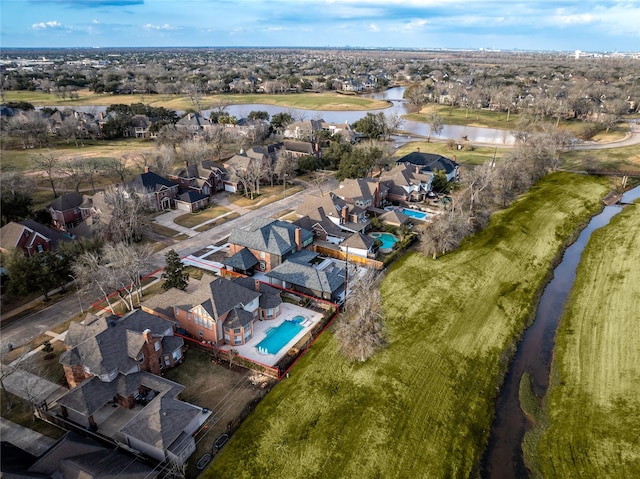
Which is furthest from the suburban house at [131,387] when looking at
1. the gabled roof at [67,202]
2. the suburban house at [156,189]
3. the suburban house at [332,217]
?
the suburban house at [156,189]

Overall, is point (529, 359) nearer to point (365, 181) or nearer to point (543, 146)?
point (365, 181)

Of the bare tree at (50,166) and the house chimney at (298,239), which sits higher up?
the bare tree at (50,166)

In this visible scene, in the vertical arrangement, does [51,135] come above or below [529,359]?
above

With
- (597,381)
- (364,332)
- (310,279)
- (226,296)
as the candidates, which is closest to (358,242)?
(310,279)

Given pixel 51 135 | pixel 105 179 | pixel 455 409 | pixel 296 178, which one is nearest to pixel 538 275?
pixel 455 409

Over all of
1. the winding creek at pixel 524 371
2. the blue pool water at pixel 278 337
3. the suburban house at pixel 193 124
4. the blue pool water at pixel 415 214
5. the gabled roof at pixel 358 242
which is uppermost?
the suburban house at pixel 193 124

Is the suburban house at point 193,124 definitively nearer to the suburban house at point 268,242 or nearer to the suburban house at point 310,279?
the suburban house at point 268,242

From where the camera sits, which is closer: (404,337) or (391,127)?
(404,337)
